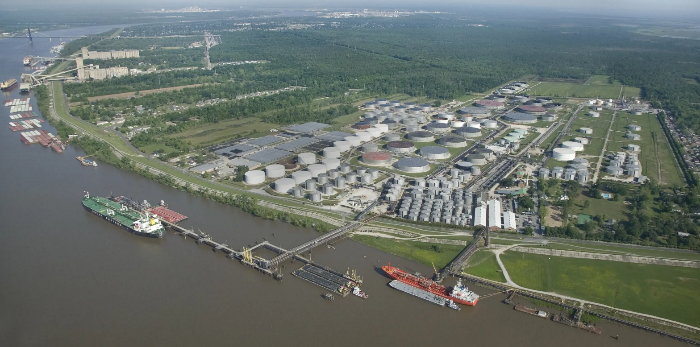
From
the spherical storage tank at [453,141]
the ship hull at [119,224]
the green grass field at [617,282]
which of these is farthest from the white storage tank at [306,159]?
the green grass field at [617,282]

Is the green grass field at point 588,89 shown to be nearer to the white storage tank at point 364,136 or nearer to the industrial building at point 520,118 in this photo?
the industrial building at point 520,118

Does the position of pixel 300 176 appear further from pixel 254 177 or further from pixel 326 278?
pixel 326 278

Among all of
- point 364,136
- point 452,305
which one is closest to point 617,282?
point 452,305

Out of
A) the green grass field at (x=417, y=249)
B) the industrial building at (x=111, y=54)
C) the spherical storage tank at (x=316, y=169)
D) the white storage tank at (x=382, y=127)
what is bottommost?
the green grass field at (x=417, y=249)

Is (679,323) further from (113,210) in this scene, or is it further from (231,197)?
(113,210)

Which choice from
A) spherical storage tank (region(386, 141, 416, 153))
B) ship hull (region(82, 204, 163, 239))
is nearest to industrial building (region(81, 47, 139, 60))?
ship hull (region(82, 204, 163, 239))
